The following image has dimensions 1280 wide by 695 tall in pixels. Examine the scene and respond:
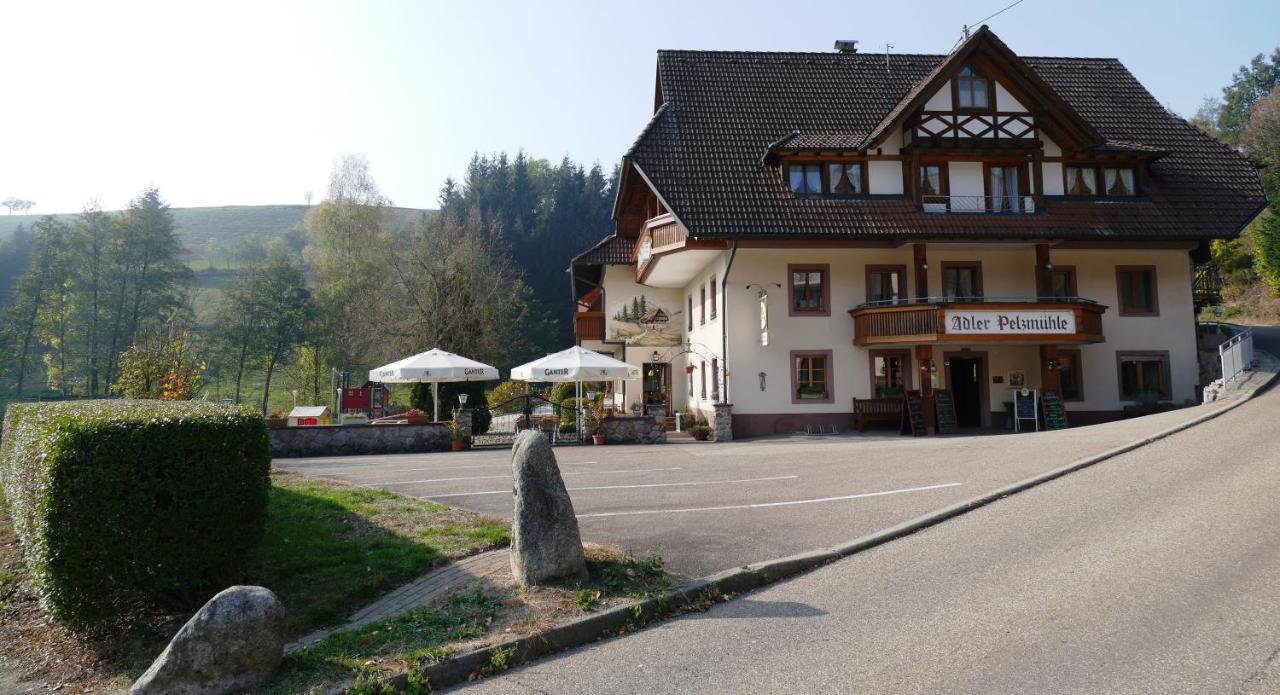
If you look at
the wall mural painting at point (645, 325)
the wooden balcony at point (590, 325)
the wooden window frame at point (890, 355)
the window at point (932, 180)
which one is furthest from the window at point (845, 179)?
the wooden balcony at point (590, 325)

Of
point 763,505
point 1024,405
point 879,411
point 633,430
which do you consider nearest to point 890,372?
point 879,411

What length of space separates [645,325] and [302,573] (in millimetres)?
26321

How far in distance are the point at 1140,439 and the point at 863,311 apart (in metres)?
10.5

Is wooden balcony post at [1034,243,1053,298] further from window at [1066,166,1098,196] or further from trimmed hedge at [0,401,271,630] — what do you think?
trimmed hedge at [0,401,271,630]

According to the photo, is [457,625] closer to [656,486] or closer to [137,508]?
[137,508]

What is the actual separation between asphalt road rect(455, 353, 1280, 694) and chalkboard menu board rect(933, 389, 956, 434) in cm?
1451

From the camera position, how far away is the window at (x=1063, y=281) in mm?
25422

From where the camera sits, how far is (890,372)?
24.4 metres

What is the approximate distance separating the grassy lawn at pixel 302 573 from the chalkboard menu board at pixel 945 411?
17049mm

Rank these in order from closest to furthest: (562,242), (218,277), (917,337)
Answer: (917,337), (562,242), (218,277)

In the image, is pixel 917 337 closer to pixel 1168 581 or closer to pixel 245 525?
pixel 1168 581

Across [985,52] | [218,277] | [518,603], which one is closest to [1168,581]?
[518,603]

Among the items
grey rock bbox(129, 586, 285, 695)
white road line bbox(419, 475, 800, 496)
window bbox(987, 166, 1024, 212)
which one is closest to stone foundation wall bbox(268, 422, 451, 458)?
white road line bbox(419, 475, 800, 496)

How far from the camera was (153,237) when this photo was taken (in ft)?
174
